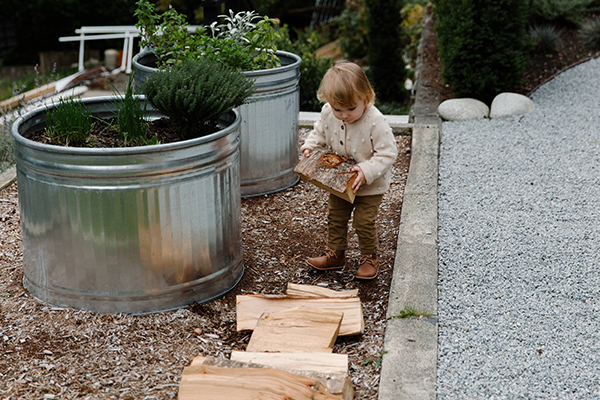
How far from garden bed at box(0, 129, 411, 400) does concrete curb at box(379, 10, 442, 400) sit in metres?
0.08

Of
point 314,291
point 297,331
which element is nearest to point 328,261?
point 314,291

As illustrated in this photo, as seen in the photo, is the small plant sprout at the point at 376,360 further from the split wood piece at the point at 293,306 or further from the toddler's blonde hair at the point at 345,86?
the toddler's blonde hair at the point at 345,86

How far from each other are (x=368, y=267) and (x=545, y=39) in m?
6.30

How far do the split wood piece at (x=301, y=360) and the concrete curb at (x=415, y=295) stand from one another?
192mm

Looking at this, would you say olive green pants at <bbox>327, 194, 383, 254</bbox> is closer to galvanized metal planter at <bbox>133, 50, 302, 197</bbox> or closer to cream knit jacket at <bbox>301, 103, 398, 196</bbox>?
cream knit jacket at <bbox>301, 103, 398, 196</bbox>

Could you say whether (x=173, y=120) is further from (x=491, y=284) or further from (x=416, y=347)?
(x=491, y=284)

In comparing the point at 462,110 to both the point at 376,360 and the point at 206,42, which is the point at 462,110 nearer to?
the point at 206,42

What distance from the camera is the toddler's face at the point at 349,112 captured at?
312 centimetres

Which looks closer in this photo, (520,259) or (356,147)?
(356,147)

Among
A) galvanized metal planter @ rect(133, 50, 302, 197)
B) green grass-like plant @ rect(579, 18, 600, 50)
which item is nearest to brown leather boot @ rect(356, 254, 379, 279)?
galvanized metal planter @ rect(133, 50, 302, 197)

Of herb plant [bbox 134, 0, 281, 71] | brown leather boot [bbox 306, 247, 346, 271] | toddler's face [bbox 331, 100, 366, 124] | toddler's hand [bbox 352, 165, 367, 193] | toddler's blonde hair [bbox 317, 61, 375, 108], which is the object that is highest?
herb plant [bbox 134, 0, 281, 71]

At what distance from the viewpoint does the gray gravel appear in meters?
2.52

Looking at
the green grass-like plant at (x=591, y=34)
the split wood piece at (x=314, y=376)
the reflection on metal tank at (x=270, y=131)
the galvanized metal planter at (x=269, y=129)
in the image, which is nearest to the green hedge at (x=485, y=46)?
the green grass-like plant at (x=591, y=34)

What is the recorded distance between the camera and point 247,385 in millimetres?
2236
